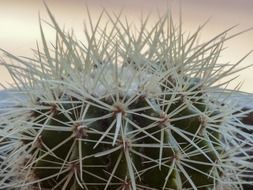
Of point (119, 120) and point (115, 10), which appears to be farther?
point (115, 10)

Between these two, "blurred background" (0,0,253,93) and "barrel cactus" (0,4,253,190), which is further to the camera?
"blurred background" (0,0,253,93)

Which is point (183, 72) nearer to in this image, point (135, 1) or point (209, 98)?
point (209, 98)

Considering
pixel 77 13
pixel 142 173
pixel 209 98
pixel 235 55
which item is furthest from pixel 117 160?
pixel 77 13

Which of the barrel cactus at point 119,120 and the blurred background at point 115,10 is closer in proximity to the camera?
the barrel cactus at point 119,120
